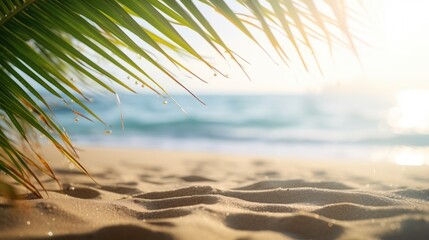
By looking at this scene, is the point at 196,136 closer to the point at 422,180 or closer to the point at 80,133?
the point at 80,133

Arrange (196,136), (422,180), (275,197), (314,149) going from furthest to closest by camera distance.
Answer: (196,136)
(314,149)
(422,180)
(275,197)

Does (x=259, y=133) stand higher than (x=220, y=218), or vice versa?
(x=259, y=133)

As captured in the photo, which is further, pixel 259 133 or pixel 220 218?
pixel 259 133

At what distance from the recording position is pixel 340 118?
18.1 m

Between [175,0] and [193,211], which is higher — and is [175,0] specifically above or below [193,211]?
above

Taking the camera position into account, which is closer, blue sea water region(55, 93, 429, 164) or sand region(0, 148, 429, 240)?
sand region(0, 148, 429, 240)

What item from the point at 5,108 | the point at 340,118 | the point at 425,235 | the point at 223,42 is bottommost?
the point at 425,235

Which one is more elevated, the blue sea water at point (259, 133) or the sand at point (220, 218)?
the blue sea water at point (259, 133)

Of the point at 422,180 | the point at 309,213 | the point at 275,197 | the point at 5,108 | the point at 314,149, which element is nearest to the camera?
the point at 5,108

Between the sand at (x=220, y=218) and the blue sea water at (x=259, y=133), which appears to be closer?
the sand at (x=220, y=218)

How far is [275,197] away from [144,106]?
780 inches

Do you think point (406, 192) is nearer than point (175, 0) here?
No

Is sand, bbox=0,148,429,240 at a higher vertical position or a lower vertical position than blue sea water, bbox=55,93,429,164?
lower

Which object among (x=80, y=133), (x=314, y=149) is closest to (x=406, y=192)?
(x=314, y=149)
